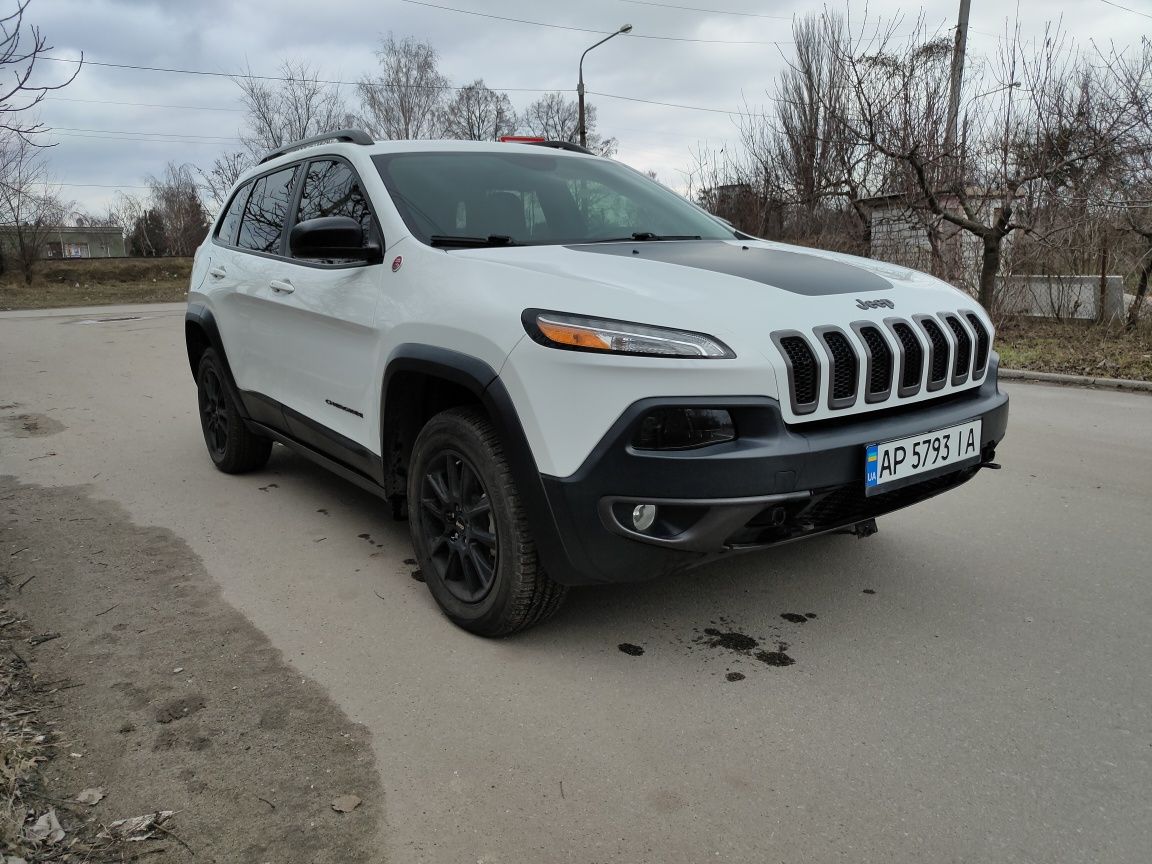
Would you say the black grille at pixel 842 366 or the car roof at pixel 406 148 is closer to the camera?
the black grille at pixel 842 366

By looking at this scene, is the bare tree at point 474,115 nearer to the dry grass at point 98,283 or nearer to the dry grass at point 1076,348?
the dry grass at point 98,283

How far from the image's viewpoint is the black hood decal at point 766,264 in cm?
290

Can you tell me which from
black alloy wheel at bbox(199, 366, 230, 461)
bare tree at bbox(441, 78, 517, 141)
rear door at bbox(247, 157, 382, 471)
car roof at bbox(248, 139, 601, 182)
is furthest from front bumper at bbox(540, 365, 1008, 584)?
bare tree at bbox(441, 78, 517, 141)

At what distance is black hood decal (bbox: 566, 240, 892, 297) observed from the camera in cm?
290

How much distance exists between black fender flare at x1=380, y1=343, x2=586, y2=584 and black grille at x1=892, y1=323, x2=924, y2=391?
121 cm

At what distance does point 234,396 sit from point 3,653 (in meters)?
2.18

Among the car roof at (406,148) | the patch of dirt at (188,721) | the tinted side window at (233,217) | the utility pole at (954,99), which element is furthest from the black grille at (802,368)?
the utility pole at (954,99)

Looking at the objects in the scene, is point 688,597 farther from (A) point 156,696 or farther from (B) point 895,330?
(A) point 156,696

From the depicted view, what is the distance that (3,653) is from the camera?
3012 mm

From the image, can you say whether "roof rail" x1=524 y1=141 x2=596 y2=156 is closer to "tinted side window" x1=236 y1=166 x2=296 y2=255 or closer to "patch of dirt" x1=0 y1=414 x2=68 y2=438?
"tinted side window" x1=236 y1=166 x2=296 y2=255

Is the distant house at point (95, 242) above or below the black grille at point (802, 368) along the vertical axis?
above

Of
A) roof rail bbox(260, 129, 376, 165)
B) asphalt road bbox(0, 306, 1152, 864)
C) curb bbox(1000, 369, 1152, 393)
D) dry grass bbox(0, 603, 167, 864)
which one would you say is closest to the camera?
dry grass bbox(0, 603, 167, 864)

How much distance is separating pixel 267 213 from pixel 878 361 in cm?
333

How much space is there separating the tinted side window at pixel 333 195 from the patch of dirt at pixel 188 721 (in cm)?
167
